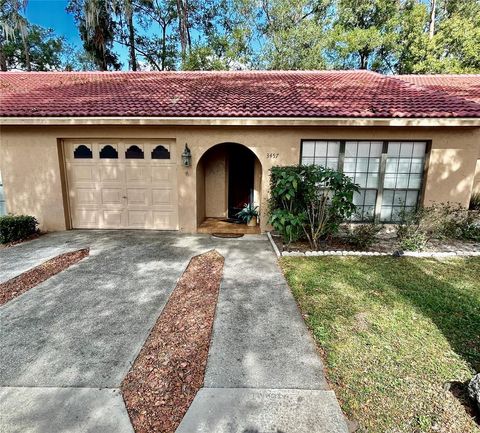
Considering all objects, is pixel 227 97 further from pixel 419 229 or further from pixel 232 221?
pixel 419 229

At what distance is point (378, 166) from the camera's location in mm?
7676

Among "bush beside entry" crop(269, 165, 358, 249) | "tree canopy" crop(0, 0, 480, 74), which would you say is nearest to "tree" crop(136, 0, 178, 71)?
"tree canopy" crop(0, 0, 480, 74)

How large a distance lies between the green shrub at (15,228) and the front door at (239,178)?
19.1ft

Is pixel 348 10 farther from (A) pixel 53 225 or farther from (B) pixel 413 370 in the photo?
(B) pixel 413 370

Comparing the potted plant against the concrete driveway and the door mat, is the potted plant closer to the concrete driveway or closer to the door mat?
A: the door mat

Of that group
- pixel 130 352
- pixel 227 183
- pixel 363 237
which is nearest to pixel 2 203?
pixel 227 183

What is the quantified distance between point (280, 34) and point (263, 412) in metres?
20.6

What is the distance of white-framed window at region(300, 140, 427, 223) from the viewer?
24.7 ft

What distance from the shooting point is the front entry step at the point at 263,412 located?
2.24 metres

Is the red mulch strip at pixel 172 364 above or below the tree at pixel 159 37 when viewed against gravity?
below

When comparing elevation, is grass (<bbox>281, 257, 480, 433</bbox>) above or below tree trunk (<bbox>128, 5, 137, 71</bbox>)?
below

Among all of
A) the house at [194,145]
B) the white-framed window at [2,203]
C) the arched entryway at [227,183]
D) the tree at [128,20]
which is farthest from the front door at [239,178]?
the tree at [128,20]

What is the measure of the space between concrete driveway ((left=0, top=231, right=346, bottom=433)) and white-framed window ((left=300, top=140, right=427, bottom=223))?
3.68 metres

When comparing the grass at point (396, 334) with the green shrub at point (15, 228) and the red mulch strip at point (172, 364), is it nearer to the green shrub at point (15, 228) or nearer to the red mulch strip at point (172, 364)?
the red mulch strip at point (172, 364)
